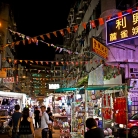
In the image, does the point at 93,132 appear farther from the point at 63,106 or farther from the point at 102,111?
the point at 63,106

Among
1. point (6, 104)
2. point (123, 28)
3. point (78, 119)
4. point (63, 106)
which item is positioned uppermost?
point (123, 28)

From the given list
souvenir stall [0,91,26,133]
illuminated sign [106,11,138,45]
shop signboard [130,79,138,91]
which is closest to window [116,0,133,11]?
illuminated sign [106,11,138,45]

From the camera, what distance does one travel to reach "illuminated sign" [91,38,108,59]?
53.1ft

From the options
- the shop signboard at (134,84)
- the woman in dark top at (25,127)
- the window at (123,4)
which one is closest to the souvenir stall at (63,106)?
the shop signboard at (134,84)

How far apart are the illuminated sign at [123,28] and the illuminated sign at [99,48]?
150cm

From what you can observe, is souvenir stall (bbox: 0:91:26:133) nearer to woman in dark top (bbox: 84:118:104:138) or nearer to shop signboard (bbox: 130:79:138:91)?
shop signboard (bbox: 130:79:138:91)

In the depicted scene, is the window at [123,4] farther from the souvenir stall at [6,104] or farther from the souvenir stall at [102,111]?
the souvenir stall at [6,104]

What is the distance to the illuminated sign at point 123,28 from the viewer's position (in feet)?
40.2

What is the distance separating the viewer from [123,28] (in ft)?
43.1

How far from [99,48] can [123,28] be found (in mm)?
3911

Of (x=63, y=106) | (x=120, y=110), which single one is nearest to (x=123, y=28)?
(x=120, y=110)

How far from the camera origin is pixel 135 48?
18359 mm

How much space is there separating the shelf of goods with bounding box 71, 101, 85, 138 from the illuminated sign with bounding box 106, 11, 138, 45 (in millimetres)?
4470

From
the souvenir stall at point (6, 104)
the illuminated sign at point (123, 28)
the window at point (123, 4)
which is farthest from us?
the window at point (123, 4)
